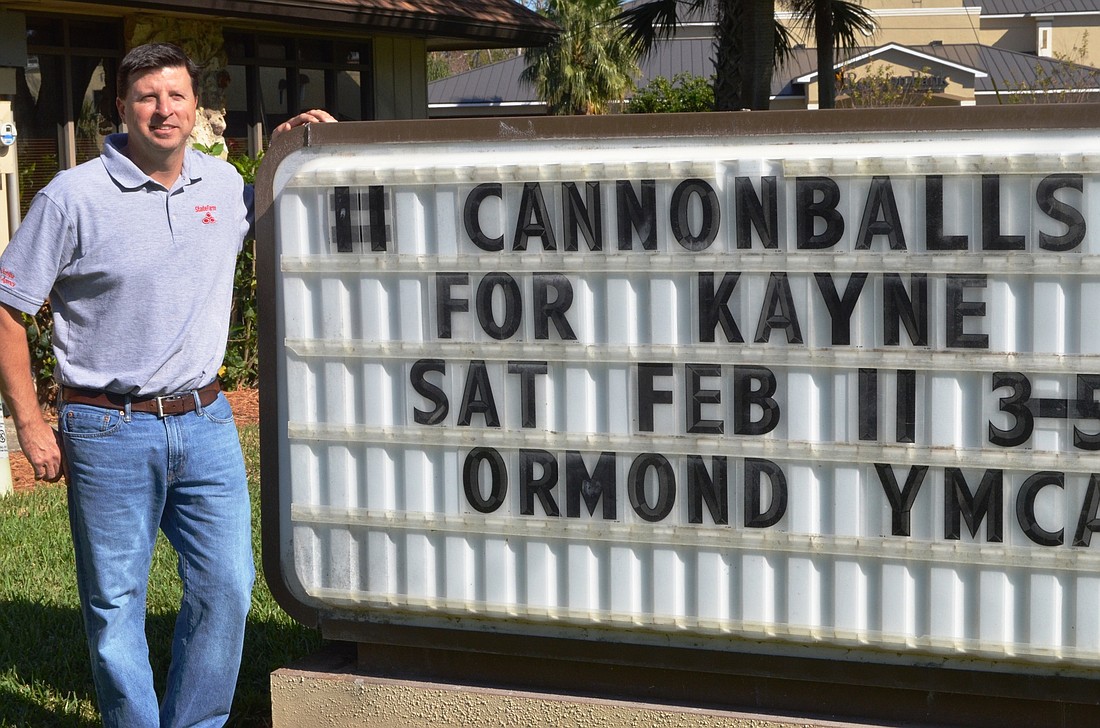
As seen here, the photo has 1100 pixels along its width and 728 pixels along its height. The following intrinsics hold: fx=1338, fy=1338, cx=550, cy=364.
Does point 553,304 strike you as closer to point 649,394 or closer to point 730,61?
point 649,394

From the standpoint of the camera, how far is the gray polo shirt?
3547mm

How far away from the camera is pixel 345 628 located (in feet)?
13.1

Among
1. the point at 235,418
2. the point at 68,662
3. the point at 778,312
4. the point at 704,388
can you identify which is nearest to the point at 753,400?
the point at 704,388

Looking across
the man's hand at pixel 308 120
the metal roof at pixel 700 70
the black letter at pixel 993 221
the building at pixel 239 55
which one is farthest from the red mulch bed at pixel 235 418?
the metal roof at pixel 700 70

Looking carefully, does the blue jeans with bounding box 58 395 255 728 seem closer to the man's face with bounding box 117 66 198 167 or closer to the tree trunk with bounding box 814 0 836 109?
the man's face with bounding box 117 66 198 167

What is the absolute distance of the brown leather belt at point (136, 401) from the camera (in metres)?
3.65

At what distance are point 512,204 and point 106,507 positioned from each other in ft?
4.57

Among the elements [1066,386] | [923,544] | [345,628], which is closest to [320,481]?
[345,628]

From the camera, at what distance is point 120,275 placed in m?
3.61

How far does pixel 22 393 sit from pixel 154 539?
0.54 meters

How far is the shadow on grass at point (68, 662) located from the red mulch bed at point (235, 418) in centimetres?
202

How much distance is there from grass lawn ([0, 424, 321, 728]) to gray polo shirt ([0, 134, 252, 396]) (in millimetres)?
1460

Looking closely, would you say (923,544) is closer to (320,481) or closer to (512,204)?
(512,204)

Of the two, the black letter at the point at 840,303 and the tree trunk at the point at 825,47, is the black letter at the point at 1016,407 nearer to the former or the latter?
the black letter at the point at 840,303
